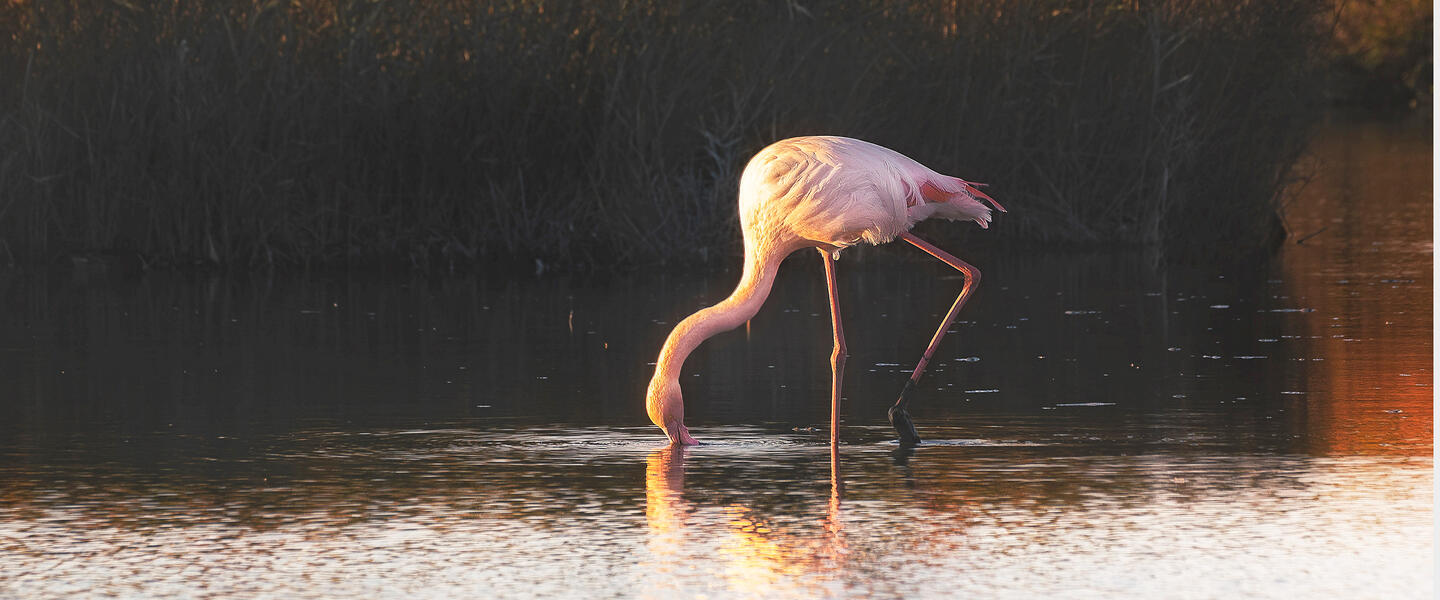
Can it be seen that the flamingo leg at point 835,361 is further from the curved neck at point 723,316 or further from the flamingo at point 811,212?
the curved neck at point 723,316

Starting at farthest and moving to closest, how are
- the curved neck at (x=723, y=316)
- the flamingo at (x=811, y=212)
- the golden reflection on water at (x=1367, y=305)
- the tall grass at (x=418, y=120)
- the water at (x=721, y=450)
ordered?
the tall grass at (x=418, y=120)
the golden reflection on water at (x=1367, y=305)
the flamingo at (x=811, y=212)
the curved neck at (x=723, y=316)
the water at (x=721, y=450)

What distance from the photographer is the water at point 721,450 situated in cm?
661

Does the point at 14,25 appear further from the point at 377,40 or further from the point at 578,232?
the point at 578,232

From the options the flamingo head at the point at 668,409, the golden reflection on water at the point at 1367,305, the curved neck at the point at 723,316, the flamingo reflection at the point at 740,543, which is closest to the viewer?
the flamingo reflection at the point at 740,543

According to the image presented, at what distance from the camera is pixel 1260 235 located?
64.5ft

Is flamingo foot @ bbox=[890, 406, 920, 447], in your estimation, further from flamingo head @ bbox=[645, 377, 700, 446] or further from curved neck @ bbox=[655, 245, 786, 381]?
flamingo head @ bbox=[645, 377, 700, 446]

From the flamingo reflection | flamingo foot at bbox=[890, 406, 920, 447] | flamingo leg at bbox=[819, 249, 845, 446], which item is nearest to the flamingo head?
flamingo leg at bbox=[819, 249, 845, 446]

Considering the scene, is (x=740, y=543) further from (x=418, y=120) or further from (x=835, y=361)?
(x=418, y=120)

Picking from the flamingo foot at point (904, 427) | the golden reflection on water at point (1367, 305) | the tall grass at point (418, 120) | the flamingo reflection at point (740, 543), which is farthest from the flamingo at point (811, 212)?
the tall grass at point (418, 120)

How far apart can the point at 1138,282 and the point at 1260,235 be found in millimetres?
3525

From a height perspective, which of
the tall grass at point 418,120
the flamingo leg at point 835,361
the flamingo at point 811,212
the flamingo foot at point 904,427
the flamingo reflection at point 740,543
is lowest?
the flamingo reflection at point 740,543

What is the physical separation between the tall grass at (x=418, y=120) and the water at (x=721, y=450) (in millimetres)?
2453

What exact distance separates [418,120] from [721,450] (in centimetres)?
989

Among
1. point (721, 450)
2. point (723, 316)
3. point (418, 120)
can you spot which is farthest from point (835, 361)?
point (418, 120)
